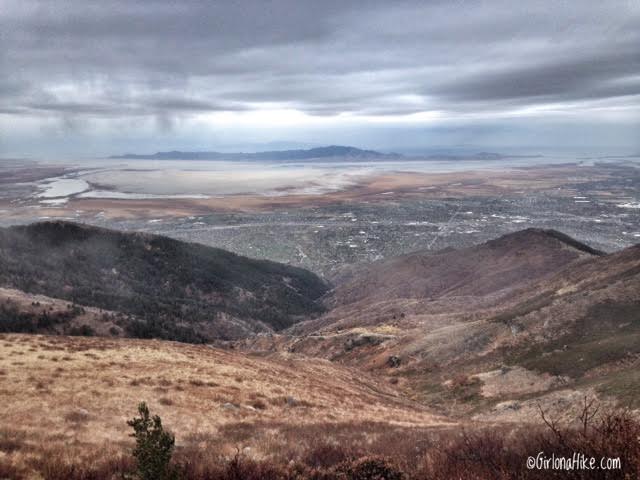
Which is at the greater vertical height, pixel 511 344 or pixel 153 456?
pixel 153 456

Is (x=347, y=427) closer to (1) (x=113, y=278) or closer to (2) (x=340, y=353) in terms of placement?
(2) (x=340, y=353)

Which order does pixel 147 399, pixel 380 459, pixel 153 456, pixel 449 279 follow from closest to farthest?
pixel 153 456
pixel 380 459
pixel 147 399
pixel 449 279

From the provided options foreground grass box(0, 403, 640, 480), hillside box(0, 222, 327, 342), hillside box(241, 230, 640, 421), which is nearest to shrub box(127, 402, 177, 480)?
foreground grass box(0, 403, 640, 480)

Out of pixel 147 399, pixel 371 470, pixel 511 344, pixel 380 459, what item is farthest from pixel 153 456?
pixel 511 344

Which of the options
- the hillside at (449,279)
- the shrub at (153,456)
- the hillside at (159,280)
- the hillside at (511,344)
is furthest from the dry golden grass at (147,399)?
the hillside at (449,279)

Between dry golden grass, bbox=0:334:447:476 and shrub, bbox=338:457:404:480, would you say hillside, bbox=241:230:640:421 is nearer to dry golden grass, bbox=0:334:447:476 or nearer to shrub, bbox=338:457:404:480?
dry golden grass, bbox=0:334:447:476

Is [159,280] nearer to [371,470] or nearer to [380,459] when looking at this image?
[380,459]

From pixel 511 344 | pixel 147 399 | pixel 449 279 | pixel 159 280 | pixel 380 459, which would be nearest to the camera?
pixel 380 459
